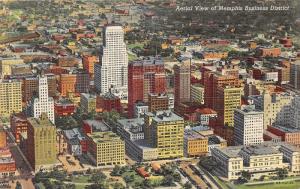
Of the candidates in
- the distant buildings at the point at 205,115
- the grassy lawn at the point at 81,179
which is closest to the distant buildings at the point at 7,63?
Answer: the distant buildings at the point at 205,115

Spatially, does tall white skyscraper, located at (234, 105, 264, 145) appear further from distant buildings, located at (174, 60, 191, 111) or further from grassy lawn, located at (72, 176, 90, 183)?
grassy lawn, located at (72, 176, 90, 183)

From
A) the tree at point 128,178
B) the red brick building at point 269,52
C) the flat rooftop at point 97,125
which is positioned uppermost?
the red brick building at point 269,52

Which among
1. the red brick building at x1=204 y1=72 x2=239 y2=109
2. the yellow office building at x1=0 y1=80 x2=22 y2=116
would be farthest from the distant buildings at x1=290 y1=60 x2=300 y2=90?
the yellow office building at x1=0 y1=80 x2=22 y2=116

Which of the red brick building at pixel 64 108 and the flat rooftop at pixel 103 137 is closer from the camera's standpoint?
the flat rooftop at pixel 103 137

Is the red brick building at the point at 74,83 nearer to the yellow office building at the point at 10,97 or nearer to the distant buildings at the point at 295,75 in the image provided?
the yellow office building at the point at 10,97

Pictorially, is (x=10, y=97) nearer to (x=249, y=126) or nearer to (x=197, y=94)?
(x=197, y=94)

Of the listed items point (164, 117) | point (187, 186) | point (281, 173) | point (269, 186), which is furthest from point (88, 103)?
point (269, 186)

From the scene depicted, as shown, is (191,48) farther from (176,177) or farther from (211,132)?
(176,177)

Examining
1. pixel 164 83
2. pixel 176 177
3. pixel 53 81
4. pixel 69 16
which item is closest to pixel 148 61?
pixel 164 83
